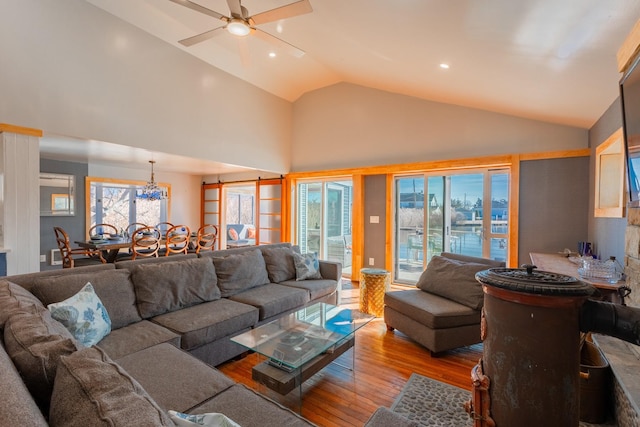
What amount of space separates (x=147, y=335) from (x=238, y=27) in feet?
8.93

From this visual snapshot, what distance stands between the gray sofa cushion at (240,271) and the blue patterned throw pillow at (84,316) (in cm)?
109

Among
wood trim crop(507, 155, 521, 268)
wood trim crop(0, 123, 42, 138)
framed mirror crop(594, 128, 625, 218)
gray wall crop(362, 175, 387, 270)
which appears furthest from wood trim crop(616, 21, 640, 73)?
wood trim crop(0, 123, 42, 138)

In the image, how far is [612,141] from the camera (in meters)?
2.54

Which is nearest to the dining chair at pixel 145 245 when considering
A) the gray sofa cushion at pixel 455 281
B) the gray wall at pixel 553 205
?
the gray sofa cushion at pixel 455 281

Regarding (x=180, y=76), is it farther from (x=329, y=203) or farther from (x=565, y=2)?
(x=565, y=2)

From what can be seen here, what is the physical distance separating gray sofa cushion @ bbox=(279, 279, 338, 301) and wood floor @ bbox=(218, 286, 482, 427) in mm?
656

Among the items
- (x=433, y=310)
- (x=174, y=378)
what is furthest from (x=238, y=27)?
(x=433, y=310)

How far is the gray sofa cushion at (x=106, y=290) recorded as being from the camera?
6.63 feet

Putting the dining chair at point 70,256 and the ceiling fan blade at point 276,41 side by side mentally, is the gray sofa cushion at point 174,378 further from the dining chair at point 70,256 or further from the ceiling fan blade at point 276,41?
the dining chair at point 70,256

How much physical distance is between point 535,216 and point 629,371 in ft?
8.86

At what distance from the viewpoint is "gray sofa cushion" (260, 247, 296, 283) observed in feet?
12.0

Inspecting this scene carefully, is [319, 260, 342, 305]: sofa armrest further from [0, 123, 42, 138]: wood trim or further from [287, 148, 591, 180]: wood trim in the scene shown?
[0, 123, 42, 138]: wood trim

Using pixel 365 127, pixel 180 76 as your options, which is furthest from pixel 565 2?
pixel 180 76

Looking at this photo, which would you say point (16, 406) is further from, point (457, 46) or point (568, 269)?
point (568, 269)
